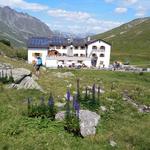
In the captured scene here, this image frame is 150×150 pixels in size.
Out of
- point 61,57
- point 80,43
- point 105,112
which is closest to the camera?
point 105,112

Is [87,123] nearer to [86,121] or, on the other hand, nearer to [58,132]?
[86,121]

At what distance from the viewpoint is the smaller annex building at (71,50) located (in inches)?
4459

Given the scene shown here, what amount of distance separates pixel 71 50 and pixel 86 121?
100397 millimetres

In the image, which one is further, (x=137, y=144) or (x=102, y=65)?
(x=102, y=65)

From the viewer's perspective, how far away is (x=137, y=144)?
630 inches

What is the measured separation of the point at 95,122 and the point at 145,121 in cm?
519

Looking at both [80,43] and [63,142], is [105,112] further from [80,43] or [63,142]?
[80,43]

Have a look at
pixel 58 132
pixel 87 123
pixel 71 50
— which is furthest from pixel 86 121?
pixel 71 50

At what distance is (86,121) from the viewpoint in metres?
16.3

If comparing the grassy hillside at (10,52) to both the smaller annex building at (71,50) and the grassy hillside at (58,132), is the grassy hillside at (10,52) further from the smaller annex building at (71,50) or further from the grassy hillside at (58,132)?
the grassy hillside at (58,132)

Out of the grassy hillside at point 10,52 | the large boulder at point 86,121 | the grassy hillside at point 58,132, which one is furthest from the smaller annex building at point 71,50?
the large boulder at point 86,121

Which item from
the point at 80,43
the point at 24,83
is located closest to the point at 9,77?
the point at 24,83

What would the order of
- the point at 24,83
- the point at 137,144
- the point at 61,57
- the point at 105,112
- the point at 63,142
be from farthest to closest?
1. the point at 61,57
2. the point at 24,83
3. the point at 105,112
4. the point at 137,144
5. the point at 63,142

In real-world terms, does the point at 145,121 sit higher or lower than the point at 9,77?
lower
